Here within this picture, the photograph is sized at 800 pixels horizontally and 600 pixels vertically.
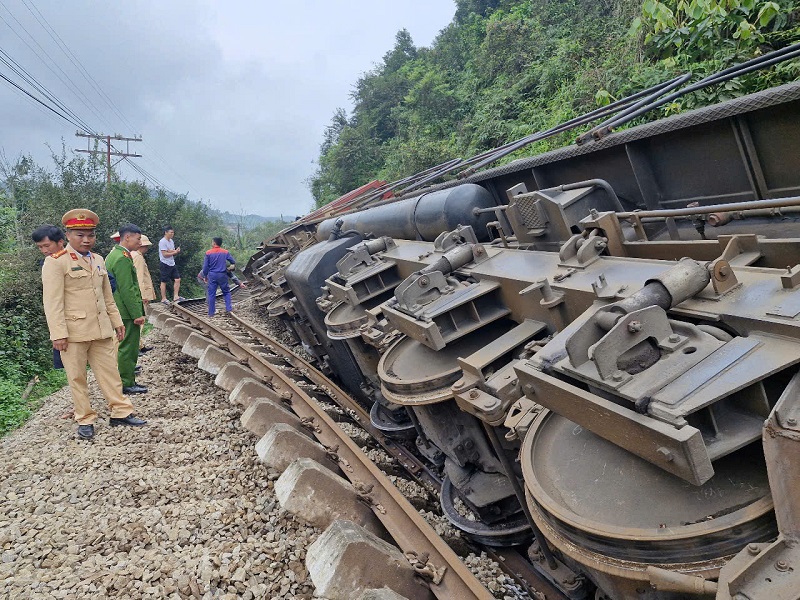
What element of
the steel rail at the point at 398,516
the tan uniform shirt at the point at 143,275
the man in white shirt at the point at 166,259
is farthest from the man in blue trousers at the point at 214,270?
the steel rail at the point at 398,516

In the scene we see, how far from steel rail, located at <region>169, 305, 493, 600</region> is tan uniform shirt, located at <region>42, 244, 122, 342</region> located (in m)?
1.87

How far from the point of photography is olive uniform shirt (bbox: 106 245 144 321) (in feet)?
19.4

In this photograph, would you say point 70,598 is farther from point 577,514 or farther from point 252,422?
point 577,514

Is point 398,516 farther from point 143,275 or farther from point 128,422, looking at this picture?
point 143,275

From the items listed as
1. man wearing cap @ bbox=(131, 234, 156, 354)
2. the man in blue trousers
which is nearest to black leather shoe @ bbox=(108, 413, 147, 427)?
man wearing cap @ bbox=(131, 234, 156, 354)

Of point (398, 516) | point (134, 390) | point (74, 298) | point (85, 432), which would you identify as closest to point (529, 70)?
point (134, 390)

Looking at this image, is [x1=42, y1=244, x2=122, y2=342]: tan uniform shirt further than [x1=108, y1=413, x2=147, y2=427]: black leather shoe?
No

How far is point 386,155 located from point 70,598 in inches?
1074

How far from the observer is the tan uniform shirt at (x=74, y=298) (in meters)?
4.62

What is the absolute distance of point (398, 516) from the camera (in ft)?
10.4

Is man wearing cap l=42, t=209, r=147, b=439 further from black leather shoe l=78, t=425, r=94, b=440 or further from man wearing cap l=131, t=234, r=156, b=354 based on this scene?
man wearing cap l=131, t=234, r=156, b=354

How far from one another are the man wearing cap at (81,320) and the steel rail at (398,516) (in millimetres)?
1673

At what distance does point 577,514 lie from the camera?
1.99 metres

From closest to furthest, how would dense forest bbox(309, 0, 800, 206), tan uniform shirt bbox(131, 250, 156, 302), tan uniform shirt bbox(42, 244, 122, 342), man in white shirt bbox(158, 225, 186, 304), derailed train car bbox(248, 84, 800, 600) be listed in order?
derailed train car bbox(248, 84, 800, 600), tan uniform shirt bbox(42, 244, 122, 342), dense forest bbox(309, 0, 800, 206), tan uniform shirt bbox(131, 250, 156, 302), man in white shirt bbox(158, 225, 186, 304)
